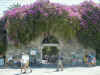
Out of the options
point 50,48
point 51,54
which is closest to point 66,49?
point 50,48

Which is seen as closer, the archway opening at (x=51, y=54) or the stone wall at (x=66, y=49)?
the stone wall at (x=66, y=49)

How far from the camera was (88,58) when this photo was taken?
18.4m

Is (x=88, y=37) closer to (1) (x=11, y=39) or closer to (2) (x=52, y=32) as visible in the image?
(2) (x=52, y=32)

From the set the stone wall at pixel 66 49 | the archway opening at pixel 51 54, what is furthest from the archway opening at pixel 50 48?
the stone wall at pixel 66 49

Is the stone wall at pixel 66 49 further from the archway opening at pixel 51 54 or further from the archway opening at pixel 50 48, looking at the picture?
the archway opening at pixel 51 54

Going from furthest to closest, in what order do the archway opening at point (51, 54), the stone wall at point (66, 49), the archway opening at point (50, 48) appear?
the archway opening at point (51, 54)
the archway opening at point (50, 48)
the stone wall at point (66, 49)

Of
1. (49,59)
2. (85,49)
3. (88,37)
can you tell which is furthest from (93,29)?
(49,59)

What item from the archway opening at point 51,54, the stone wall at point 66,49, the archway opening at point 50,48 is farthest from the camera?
the archway opening at point 51,54

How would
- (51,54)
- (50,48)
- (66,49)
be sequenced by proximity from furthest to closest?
(51,54) → (50,48) → (66,49)

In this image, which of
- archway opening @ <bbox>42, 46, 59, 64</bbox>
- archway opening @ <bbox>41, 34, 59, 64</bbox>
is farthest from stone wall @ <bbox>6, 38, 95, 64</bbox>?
archway opening @ <bbox>42, 46, 59, 64</bbox>

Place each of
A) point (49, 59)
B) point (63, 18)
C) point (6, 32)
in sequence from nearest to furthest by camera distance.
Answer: point (63, 18)
point (6, 32)
point (49, 59)

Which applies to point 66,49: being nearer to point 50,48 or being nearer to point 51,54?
point 50,48

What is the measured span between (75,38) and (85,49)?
4.89ft

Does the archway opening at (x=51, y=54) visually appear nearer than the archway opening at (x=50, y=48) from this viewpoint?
No
